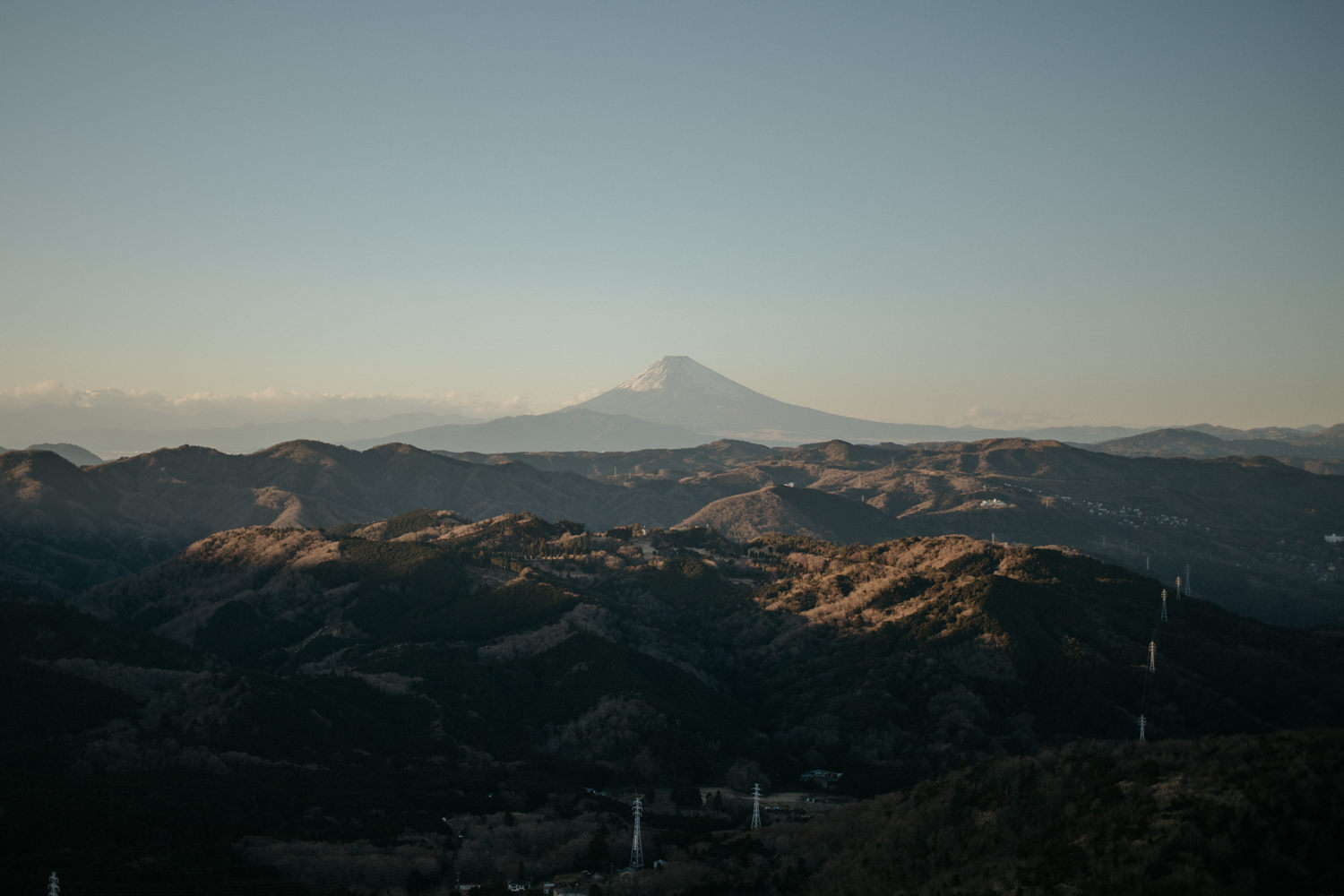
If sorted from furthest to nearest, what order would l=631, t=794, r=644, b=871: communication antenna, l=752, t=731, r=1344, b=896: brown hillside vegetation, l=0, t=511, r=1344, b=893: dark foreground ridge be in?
l=631, t=794, r=644, b=871: communication antenna
l=0, t=511, r=1344, b=893: dark foreground ridge
l=752, t=731, r=1344, b=896: brown hillside vegetation

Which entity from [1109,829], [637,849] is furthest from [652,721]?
[1109,829]

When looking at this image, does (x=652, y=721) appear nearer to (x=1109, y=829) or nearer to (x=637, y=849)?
(x=637, y=849)

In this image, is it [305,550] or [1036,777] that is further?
[305,550]

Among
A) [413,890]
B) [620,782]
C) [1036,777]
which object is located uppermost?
[1036,777]

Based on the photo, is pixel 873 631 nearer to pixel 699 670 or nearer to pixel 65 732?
pixel 699 670

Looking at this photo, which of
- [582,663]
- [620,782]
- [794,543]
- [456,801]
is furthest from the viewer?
[794,543]

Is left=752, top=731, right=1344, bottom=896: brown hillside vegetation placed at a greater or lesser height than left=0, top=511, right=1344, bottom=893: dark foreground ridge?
greater

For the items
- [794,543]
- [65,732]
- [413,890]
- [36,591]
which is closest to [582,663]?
[65,732]

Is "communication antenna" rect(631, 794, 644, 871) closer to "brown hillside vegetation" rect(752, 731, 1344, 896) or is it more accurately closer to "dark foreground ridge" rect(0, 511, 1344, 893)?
"dark foreground ridge" rect(0, 511, 1344, 893)

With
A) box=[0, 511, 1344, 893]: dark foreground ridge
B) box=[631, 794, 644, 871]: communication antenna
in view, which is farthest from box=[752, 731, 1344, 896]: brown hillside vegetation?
box=[631, 794, 644, 871]: communication antenna

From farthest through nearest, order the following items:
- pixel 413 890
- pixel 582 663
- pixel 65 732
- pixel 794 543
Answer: pixel 794 543, pixel 582 663, pixel 65 732, pixel 413 890

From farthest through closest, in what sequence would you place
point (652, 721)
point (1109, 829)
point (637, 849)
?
point (652, 721)
point (637, 849)
point (1109, 829)
